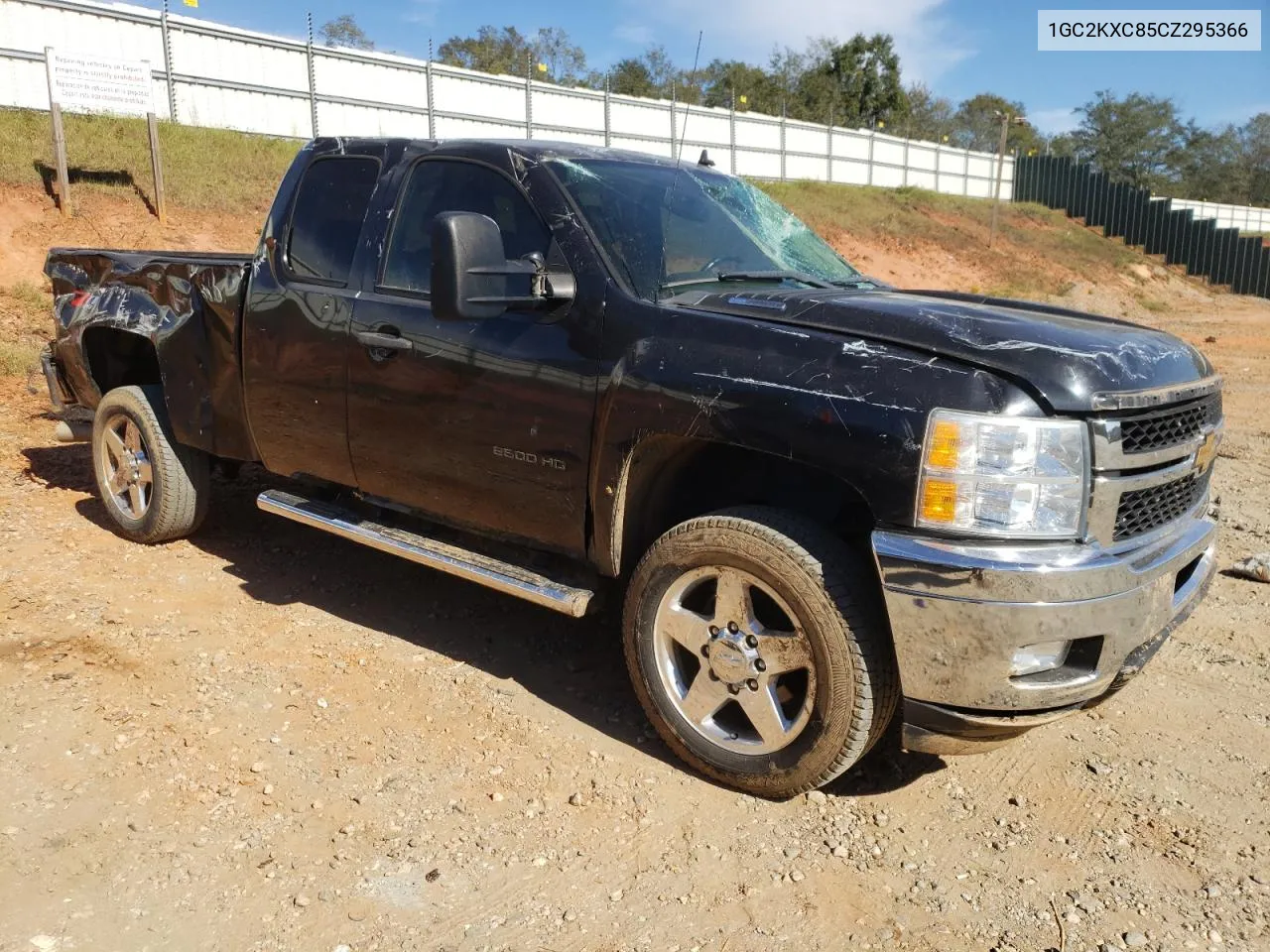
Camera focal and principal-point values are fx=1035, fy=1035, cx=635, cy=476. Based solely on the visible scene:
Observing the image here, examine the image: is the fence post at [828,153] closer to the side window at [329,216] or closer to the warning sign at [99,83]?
the warning sign at [99,83]

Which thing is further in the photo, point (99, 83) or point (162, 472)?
point (99, 83)

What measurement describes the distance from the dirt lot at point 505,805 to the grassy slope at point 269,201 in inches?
284

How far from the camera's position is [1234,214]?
48.1 metres

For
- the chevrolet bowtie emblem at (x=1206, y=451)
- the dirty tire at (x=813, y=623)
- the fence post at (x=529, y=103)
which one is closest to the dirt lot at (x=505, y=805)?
the dirty tire at (x=813, y=623)

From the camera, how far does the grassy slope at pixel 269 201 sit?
14906 mm

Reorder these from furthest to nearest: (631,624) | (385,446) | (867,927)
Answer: (385,446)
(631,624)
(867,927)

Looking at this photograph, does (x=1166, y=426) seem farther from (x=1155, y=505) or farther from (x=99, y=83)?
(x=99, y=83)

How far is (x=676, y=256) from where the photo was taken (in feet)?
11.9

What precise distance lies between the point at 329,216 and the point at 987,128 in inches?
2685

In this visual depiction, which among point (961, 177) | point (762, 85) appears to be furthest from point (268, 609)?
point (762, 85)

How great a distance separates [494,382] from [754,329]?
1.00 meters

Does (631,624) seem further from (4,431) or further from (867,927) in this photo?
(4,431)

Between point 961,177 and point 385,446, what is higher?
point 961,177

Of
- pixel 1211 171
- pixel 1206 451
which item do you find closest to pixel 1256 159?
pixel 1211 171
